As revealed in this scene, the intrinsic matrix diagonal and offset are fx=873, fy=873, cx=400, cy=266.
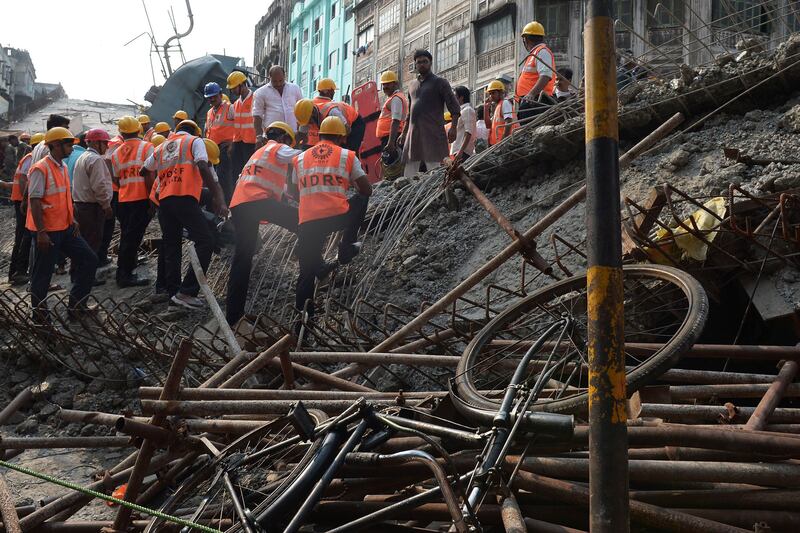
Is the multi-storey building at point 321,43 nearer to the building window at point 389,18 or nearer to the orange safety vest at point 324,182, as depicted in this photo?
the building window at point 389,18

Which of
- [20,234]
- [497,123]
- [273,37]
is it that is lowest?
[20,234]

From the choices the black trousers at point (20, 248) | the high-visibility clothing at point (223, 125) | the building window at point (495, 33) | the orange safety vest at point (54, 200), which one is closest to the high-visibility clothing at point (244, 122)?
the high-visibility clothing at point (223, 125)

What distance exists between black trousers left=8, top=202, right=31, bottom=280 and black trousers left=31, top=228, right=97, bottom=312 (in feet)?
9.33

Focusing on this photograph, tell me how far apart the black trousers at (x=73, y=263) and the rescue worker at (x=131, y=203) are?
0.93m

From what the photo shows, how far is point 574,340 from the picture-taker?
442 centimetres

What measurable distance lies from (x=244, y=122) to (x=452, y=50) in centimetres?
2258

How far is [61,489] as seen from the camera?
621cm

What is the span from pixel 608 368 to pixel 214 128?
9723 mm

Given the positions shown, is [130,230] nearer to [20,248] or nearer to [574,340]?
[20,248]

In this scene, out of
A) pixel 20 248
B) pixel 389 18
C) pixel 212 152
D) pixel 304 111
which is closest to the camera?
pixel 304 111

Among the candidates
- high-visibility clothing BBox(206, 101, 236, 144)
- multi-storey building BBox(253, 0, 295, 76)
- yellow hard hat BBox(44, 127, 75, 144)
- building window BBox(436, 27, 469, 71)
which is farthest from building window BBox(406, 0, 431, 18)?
yellow hard hat BBox(44, 127, 75, 144)

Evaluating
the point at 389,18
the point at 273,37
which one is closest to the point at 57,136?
the point at 389,18

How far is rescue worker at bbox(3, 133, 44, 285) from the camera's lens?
1172cm

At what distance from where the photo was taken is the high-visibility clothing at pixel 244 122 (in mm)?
11078
